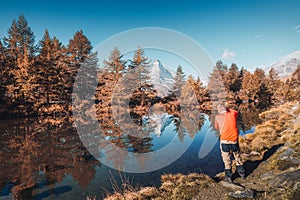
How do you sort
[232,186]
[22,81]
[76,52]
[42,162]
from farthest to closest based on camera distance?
[76,52], [22,81], [42,162], [232,186]

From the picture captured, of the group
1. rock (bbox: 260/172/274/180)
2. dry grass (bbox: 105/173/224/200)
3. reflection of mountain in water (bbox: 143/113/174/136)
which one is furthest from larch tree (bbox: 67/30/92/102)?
rock (bbox: 260/172/274/180)

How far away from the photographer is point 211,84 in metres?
49.0

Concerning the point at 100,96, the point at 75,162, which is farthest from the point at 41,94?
the point at 75,162

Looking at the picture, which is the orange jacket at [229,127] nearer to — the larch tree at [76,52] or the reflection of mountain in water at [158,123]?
the reflection of mountain in water at [158,123]

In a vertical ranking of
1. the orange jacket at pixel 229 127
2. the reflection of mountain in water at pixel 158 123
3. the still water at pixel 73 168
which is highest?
the orange jacket at pixel 229 127

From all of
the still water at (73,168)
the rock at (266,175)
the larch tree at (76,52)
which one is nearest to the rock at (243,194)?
the rock at (266,175)

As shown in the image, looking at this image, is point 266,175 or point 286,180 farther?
point 266,175

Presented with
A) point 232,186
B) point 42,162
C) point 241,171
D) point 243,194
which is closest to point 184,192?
point 232,186

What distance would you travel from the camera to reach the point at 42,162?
1067 centimetres

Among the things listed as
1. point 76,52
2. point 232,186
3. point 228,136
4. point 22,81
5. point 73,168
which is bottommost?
point 73,168

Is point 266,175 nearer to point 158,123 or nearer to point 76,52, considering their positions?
point 158,123

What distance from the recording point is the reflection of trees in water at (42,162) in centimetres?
832

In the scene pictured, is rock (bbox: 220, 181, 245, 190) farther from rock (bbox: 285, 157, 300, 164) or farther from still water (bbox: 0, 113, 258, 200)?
still water (bbox: 0, 113, 258, 200)

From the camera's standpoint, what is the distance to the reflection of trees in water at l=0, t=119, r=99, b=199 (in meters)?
8.32
